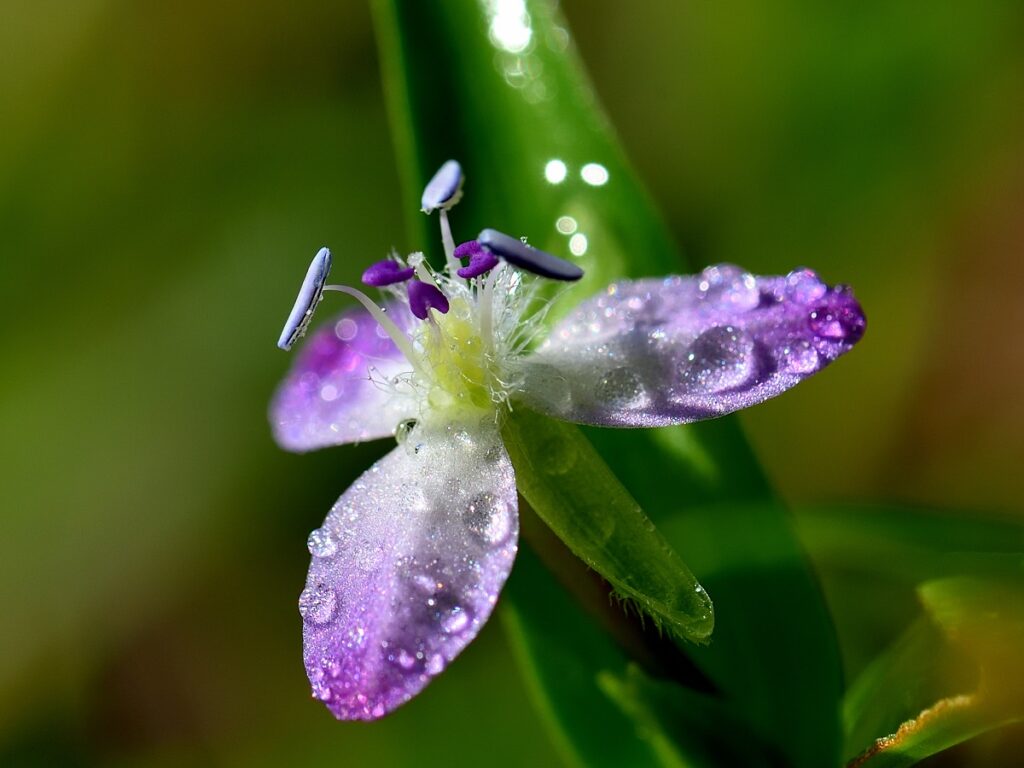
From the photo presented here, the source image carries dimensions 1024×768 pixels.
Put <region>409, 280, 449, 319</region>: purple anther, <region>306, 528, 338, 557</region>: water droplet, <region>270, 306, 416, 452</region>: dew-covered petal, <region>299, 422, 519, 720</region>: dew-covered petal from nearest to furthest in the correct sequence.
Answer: <region>299, 422, 519, 720</region>: dew-covered petal, <region>306, 528, 338, 557</region>: water droplet, <region>409, 280, 449, 319</region>: purple anther, <region>270, 306, 416, 452</region>: dew-covered petal

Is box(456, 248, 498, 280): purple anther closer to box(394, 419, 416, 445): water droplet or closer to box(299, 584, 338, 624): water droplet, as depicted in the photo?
box(394, 419, 416, 445): water droplet

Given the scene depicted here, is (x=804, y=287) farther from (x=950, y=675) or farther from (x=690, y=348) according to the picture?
(x=950, y=675)

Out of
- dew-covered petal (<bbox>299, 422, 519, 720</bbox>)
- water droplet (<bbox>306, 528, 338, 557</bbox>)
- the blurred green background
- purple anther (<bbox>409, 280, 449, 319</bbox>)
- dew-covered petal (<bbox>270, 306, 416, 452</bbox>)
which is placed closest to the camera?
dew-covered petal (<bbox>299, 422, 519, 720</bbox>)

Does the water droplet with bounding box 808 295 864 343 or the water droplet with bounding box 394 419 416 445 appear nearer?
the water droplet with bounding box 808 295 864 343

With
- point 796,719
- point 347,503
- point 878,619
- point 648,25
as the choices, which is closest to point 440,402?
point 347,503

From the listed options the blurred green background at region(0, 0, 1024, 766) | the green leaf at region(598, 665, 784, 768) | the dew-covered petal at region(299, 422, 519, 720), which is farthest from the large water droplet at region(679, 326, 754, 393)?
the blurred green background at region(0, 0, 1024, 766)

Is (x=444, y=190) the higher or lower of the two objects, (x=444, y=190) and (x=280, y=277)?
the higher

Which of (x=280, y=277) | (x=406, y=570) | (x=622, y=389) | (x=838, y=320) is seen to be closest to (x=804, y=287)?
(x=838, y=320)
